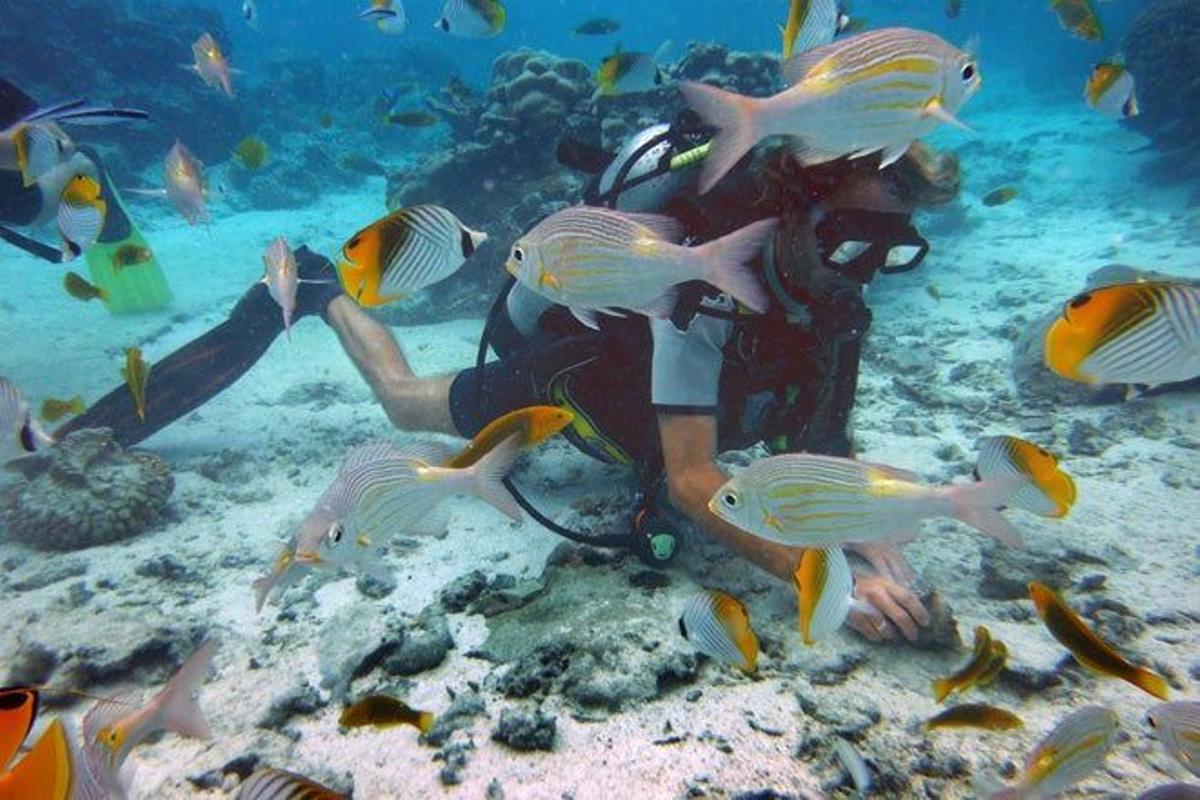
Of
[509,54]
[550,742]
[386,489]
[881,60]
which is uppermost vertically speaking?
[509,54]

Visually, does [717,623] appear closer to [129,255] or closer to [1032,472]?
[1032,472]

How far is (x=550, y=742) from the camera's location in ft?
8.00

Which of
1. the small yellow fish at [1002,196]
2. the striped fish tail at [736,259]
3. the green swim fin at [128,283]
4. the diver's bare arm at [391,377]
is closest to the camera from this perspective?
the striped fish tail at [736,259]

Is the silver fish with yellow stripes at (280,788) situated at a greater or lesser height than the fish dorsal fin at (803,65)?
lesser

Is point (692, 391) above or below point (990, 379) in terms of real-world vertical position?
above

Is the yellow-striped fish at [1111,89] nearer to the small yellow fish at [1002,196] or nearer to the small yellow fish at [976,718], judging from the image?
the small yellow fish at [1002,196]

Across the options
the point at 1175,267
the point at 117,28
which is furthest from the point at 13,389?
the point at 117,28

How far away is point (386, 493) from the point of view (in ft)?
7.92

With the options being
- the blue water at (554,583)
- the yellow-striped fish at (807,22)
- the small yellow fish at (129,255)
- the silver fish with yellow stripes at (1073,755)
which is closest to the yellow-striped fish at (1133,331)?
the silver fish with yellow stripes at (1073,755)

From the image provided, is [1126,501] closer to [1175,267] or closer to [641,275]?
[641,275]

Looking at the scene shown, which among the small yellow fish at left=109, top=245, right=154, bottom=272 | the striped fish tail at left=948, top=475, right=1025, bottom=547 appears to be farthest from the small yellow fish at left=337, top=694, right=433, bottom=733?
the small yellow fish at left=109, top=245, right=154, bottom=272

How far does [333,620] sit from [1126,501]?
17.1 ft

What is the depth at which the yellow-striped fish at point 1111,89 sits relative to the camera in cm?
595

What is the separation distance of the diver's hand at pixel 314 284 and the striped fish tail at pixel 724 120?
5250mm
